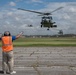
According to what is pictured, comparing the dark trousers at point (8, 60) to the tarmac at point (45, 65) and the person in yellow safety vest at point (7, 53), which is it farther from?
the tarmac at point (45, 65)

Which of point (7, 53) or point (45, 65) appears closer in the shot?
point (7, 53)

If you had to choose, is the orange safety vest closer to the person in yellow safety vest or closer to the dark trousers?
the person in yellow safety vest

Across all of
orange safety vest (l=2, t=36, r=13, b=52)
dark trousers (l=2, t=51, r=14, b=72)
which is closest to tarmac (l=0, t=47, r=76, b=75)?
dark trousers (l=2, t=51, r=14, b=72)

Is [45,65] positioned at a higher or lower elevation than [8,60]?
lower

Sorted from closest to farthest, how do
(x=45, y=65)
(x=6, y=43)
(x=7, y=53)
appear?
1. (x=7, y=53)
2. (x=6, y=43)
3. (x=45, y=65)

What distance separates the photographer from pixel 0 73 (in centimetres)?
1321

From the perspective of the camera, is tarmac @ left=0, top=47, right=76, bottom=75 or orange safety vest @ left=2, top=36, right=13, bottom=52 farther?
tarmac @ left=0, top=47, right=76, bottom=75

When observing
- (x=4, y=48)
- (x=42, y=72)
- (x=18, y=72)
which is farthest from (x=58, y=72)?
(x=4, y=48)

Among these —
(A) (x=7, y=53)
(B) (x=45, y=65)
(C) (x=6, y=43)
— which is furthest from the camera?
(B) (x=45, y=65)

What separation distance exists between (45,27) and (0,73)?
9589 cm

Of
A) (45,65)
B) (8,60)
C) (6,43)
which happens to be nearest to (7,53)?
(8,60)

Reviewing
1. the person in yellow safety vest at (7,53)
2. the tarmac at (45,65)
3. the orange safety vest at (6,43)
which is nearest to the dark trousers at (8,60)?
the person in yellow safety vest at (7,53)

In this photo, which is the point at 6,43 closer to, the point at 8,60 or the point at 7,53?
the point at 7,53

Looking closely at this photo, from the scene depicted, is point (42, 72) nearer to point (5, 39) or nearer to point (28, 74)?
point (28, 74)
